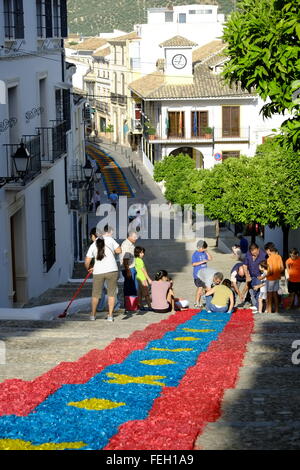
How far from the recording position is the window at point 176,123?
58.2 meters

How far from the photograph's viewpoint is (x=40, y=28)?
20250 mm

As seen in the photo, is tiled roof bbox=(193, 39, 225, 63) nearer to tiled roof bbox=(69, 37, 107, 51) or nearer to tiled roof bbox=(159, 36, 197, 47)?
tiled roof bbox=(159, 36, 197, 47)

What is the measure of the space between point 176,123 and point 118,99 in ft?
88.4

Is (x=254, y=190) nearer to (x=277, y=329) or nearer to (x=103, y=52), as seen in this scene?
(x=277, y=329)

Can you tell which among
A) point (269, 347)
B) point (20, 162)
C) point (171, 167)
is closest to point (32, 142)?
point (20, 162)

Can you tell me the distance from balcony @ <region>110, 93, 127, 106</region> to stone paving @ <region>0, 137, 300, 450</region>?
6413cm

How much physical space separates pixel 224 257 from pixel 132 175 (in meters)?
31.7

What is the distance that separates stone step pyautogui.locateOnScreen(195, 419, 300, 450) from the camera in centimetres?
584

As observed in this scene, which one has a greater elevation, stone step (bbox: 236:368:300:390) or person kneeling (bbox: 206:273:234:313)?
stone step (bbox: 236:368:300:390)

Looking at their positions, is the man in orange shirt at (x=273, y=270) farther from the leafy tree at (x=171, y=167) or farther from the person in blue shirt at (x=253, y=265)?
the leafy tree at (x=171, y=167)

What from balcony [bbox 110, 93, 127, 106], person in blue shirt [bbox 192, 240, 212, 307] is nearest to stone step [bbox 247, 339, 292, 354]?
person in blue shirt [bbox 192, 240, 212, 307]

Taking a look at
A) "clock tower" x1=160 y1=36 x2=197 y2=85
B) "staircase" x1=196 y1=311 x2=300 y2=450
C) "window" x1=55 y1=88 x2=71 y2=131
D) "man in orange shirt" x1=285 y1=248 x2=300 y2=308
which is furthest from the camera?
"clock tower" x1=160 y1=36 x2=197 y2=85
